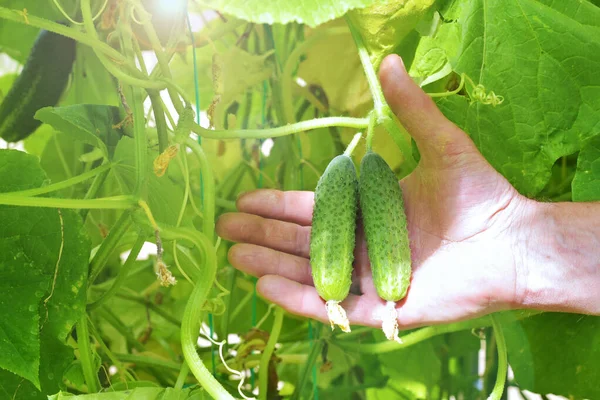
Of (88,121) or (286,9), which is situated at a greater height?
(286,9)

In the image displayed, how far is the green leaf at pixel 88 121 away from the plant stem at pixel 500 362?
1.96ft

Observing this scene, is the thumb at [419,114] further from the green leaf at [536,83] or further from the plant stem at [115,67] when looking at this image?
the plant stem at [115,67]

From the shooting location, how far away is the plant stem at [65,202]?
708 mm

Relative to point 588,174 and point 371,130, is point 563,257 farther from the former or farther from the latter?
point 371,130

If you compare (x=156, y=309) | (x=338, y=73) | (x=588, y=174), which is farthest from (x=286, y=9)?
(x=156, y=309)

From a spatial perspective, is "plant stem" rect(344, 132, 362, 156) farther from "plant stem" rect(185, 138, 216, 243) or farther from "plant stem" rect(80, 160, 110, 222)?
"plant stem" rect(80, 160, 110, 222)

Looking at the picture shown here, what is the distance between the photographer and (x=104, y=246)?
2.82ft

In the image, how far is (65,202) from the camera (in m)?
0.72

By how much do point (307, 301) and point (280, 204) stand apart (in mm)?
165

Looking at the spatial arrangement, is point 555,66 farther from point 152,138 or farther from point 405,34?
point 152,138

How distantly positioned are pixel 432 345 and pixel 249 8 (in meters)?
0.67

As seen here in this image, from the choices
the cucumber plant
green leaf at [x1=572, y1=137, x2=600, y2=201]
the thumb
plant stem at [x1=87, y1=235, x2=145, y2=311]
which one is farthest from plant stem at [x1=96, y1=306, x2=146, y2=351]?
green leaf at [x1=572, y1=137, x2=600, y2=201]

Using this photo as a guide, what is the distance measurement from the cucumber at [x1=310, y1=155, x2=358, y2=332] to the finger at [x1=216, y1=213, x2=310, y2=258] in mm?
139

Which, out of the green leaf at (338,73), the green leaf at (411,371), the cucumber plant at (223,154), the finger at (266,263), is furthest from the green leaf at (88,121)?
the green leaf at (411,371)
